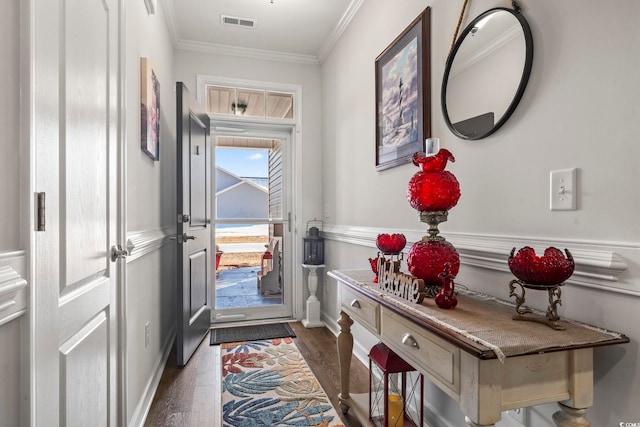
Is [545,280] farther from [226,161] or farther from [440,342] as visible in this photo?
[226,161]

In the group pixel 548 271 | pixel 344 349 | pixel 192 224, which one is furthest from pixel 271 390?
pixel 548 271

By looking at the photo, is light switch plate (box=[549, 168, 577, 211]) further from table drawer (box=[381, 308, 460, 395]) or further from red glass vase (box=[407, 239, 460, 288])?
table drawer (box=[381, 308, 460, 395])

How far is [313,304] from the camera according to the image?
338cm

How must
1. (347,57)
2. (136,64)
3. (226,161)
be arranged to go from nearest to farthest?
(136,64) < (347,57) < (226,161)

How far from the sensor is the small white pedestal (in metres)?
3.34

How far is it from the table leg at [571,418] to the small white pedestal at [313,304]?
8.21ft

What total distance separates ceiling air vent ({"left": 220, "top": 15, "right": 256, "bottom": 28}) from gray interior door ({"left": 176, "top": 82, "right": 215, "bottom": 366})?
2.34 ft

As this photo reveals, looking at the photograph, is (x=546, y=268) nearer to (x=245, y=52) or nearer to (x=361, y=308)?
(x=361, y=308)

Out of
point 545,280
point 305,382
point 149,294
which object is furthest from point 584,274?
point 149,294

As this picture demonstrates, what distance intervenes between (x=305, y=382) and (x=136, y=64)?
81.9 inches

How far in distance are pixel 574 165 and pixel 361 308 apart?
37.6 inches

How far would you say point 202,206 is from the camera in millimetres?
3047

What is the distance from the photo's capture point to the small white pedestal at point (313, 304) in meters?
3.34

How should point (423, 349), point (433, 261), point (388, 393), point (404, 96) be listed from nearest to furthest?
point (423, 349)
point (433, 261)
point (388, 393)
point (404, 96)
